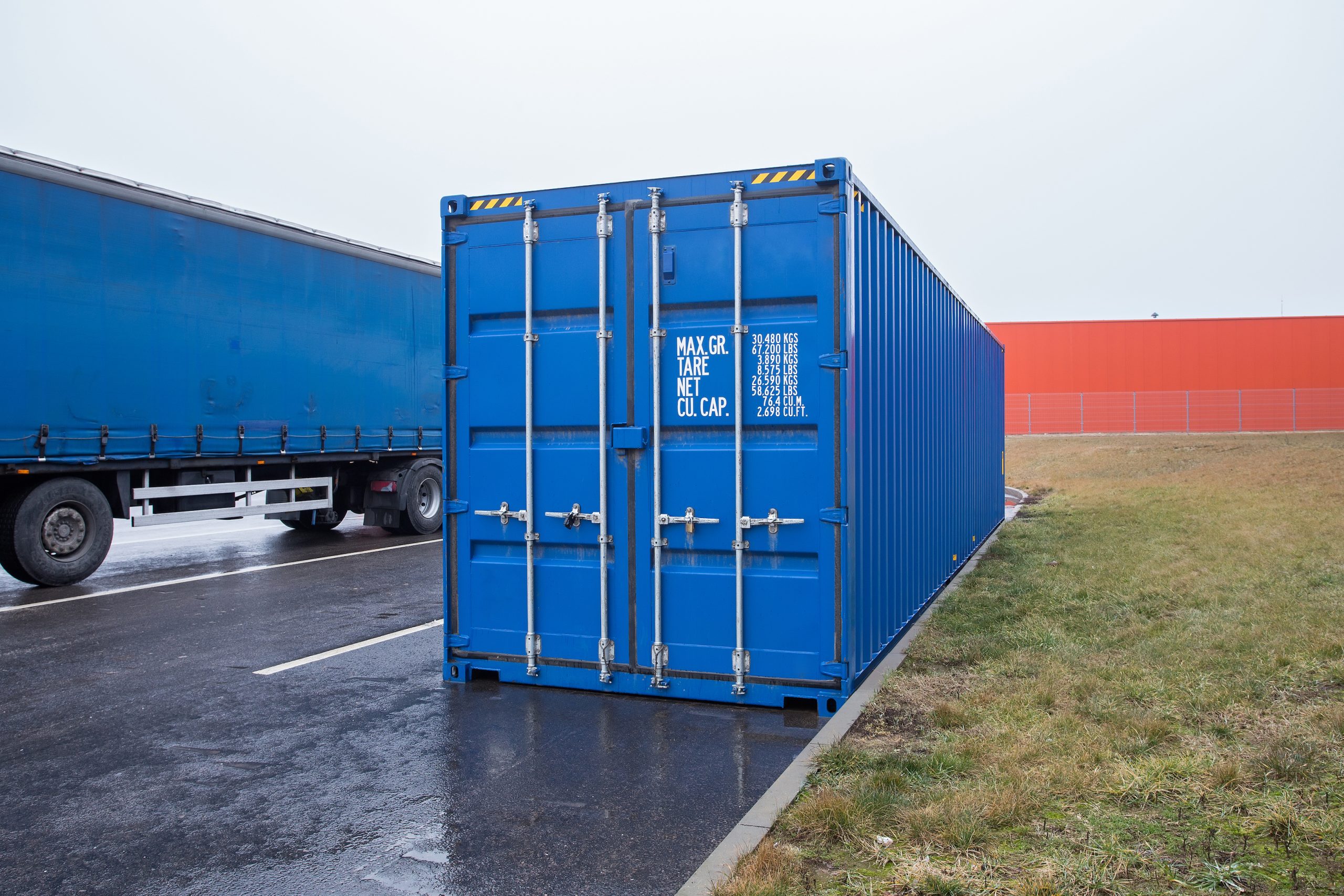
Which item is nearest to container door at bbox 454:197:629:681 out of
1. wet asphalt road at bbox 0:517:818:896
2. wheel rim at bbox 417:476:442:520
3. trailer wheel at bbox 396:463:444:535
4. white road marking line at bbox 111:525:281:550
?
wet asphalt road at bbox 0:517:818:896

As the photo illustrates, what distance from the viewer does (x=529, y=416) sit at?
21.5 feet

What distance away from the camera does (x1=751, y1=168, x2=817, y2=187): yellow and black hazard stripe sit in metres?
6.00

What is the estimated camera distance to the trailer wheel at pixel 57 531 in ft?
35.2

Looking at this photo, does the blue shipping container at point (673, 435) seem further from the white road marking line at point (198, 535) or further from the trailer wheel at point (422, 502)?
the white road marking line at point (198, 535)

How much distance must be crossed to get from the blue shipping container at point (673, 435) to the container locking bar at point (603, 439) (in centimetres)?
2

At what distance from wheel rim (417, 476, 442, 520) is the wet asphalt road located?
7.56m

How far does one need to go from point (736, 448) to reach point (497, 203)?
228 centimetres

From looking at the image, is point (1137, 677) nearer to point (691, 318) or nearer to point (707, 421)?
point (707, 421)

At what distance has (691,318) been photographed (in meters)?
6.25

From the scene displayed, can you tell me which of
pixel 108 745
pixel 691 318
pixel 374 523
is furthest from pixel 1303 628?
pixel 374 523

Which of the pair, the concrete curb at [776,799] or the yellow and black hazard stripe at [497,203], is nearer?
the concrete curb at [776,799]

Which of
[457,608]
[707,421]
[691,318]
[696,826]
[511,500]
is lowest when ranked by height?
[696,826]

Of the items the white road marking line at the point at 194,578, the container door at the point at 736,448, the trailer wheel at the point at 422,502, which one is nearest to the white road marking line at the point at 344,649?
the container door at the point at 736,448

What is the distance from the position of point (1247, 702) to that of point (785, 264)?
352 cm
